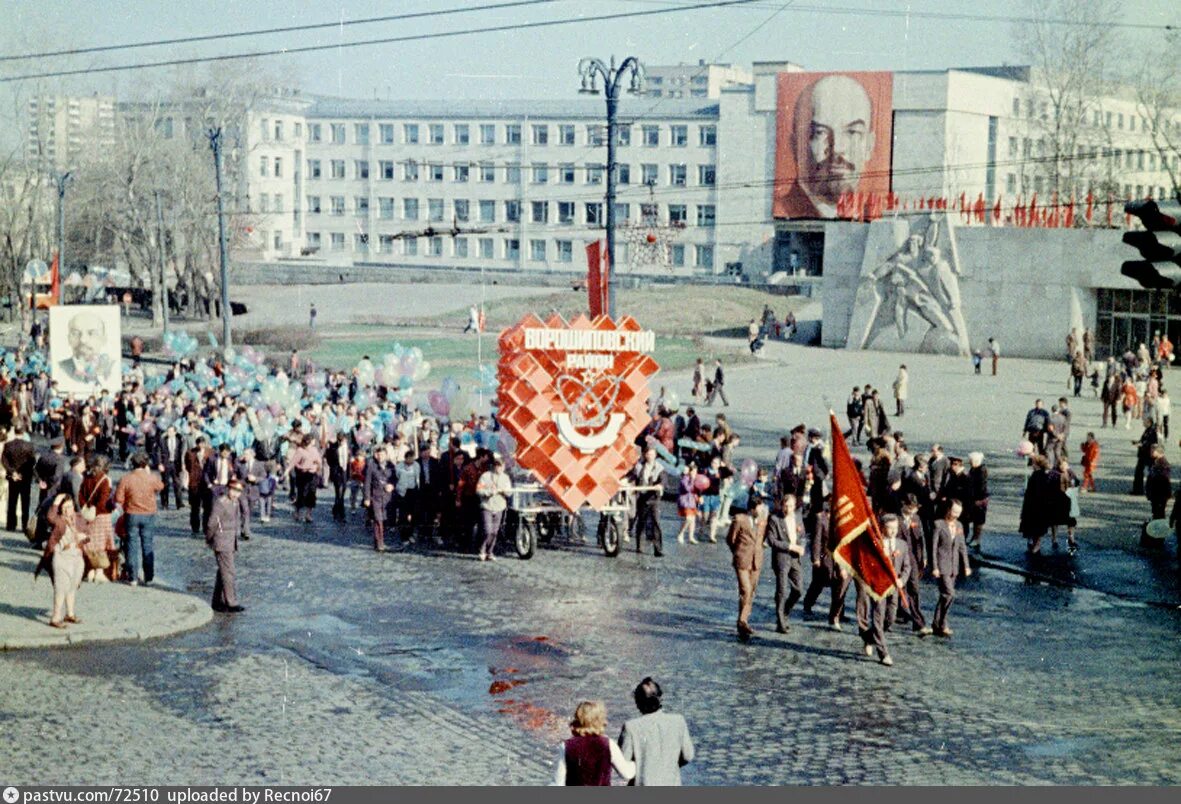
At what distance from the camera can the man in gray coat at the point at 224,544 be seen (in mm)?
16797

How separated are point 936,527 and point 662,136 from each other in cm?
8211

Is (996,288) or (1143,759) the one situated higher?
(996,288)

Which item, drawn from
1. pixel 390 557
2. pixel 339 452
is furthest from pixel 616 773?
pixel 339 452

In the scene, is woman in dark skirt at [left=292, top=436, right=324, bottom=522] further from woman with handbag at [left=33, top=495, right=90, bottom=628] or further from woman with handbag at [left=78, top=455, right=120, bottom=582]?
woman with handbag at [left=33, top=495, right=90, bottom=628]

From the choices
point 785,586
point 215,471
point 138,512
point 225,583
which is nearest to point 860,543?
point 785,586

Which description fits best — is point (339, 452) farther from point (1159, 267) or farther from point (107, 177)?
point (107, 177)

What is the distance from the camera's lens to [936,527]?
53.4 feet

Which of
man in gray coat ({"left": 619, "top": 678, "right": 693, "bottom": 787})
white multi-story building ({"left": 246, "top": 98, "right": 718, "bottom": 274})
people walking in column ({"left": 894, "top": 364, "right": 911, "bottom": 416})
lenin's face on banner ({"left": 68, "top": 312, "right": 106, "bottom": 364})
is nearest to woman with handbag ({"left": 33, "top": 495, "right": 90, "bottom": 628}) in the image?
man in gray coat ({"left": 619, "top": 678, "right": 693, "bottom": 787})

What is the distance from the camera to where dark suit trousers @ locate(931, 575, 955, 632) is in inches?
633

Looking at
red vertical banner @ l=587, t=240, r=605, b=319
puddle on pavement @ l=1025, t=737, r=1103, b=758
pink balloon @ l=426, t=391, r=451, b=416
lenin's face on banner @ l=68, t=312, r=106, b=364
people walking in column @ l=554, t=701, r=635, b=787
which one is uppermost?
red vertical banner @ l=587, t=240, r=605, b=319

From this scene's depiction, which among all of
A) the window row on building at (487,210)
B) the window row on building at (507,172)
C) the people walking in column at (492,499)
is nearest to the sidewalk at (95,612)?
the people walking in column at (492,499)

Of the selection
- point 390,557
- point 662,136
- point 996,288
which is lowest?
point 390,557

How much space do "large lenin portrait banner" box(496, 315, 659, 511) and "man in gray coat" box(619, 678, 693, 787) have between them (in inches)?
485

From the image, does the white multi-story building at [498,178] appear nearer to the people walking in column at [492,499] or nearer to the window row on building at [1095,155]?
the window row on building at [1095,155]
